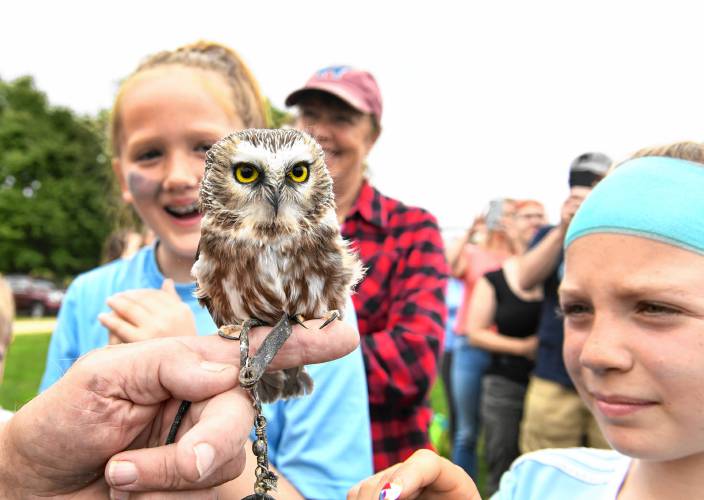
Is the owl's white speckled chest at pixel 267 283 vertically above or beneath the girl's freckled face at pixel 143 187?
beneath

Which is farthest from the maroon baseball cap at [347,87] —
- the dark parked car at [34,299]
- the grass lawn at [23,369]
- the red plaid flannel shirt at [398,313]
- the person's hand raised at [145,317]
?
the dark parked car at [34,299]

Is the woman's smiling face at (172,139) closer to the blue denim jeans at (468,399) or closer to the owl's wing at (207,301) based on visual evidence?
Answer: the owl's wing at (207,301)

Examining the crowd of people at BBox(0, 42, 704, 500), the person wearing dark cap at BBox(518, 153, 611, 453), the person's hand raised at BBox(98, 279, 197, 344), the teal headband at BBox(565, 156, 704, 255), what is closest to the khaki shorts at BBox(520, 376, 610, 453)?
the person wearing dark cap at BBox(518, 153, 611, 453)

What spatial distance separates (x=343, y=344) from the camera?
3.51ft

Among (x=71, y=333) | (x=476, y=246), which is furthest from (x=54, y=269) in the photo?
(x=71, y=333)

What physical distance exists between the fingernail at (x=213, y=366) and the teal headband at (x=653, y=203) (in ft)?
3.53

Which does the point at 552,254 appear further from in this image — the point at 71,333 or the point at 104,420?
the point at 104,420

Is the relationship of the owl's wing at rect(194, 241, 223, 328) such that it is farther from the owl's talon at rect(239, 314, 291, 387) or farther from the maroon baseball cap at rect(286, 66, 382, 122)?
the maroon baseball cap at rect(286, 66, 382, 122)

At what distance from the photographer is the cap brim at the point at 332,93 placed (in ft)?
8.39

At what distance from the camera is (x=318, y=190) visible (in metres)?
1.14

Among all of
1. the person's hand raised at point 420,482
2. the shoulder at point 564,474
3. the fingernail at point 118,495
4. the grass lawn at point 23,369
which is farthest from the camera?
the grass lawn at point 23,369

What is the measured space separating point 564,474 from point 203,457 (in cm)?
138

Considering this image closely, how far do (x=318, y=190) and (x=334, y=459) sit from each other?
875 millimetres

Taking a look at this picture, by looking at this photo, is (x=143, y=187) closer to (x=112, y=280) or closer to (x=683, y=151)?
(x=112, y=280)
